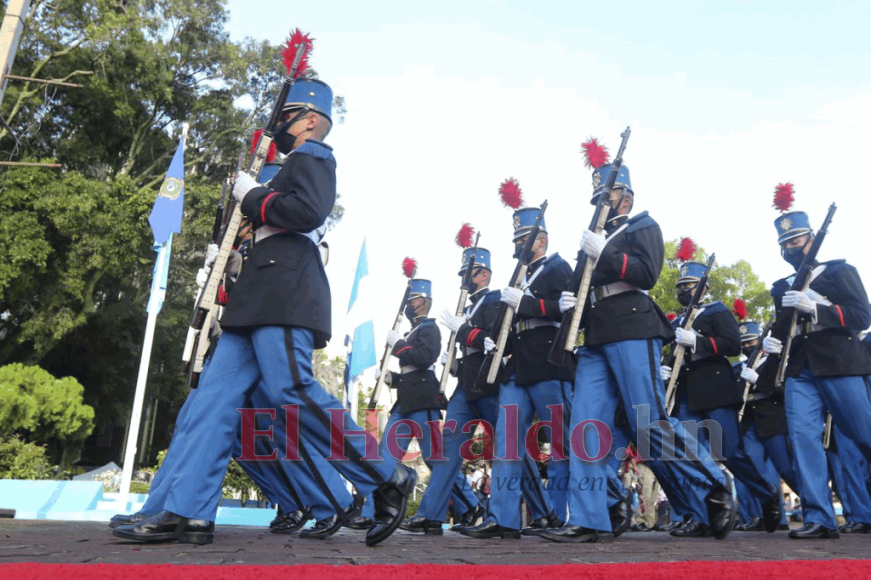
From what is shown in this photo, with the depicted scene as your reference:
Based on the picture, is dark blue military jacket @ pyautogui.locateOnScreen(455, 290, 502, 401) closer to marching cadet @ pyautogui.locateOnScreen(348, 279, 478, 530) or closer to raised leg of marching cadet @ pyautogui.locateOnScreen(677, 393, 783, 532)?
marching cadet @ pyautogui.locateOnScreen(348, 279, 478, 530)

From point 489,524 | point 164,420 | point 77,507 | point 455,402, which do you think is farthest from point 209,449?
point 164,420

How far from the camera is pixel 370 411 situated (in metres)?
9.30

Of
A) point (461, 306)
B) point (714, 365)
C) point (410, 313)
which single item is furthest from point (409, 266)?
point (714, 365)

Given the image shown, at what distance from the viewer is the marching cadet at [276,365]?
3789 mm

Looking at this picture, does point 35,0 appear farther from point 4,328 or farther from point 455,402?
point 455,402

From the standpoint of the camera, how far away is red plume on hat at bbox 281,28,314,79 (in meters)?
4.89

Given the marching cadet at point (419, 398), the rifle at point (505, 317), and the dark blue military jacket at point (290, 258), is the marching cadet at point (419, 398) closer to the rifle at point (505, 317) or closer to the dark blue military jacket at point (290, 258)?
the rifle at point (505, 317)

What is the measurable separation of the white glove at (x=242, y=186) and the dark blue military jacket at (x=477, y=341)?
111 inches

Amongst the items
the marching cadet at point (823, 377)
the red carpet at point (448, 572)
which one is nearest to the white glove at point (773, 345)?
the marching cadet at point (823, 377)

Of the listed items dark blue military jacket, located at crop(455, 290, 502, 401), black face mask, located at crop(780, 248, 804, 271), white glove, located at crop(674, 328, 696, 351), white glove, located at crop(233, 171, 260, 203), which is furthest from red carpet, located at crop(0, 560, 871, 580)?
white glove, located at crop(674, 328, 696, 351)

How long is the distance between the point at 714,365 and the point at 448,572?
595 centimetres

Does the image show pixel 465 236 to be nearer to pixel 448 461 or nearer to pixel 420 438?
pixel 420 438

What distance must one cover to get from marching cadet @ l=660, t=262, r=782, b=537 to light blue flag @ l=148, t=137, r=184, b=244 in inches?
349

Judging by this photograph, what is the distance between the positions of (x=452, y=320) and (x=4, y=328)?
16175mm
